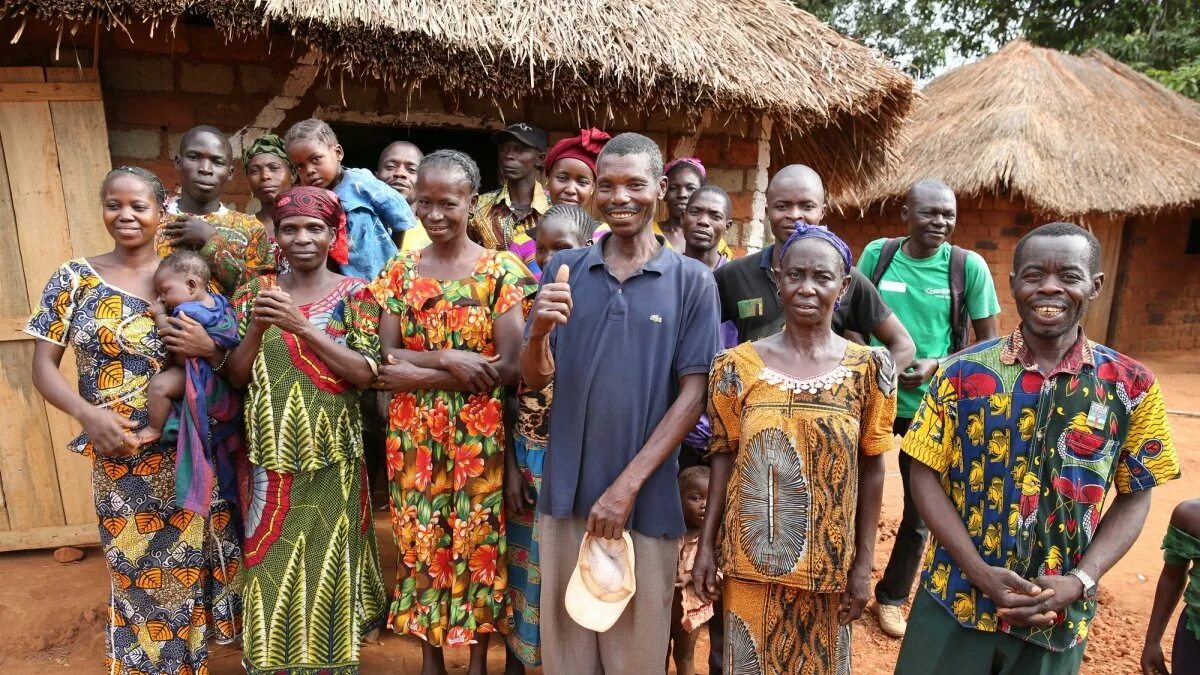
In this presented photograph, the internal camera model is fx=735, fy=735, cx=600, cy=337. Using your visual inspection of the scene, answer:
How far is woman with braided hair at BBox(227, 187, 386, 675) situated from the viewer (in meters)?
2.38

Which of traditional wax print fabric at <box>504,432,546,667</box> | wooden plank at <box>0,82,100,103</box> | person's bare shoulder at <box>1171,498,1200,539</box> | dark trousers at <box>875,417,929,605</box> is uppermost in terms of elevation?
wooden plank at <box>0,82,100,103</box>

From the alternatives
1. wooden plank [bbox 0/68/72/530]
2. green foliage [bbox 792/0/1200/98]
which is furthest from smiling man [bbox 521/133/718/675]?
green foliage [bbox 792/0/1200/98]

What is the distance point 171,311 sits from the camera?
2383 mm

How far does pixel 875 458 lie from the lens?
198cm

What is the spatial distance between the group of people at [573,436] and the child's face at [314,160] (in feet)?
0.04

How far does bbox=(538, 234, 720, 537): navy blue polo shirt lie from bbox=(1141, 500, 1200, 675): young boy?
124 cm

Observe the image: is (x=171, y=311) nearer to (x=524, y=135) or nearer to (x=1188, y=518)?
(x=524, y=135)

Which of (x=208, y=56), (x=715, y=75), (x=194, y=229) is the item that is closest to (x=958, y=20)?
(x=715, y=75)

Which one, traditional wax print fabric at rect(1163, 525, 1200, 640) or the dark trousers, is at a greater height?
traditional wax print fabric at rect(1163, 525, 1200, 640)

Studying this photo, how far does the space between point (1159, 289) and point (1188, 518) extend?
12369mm

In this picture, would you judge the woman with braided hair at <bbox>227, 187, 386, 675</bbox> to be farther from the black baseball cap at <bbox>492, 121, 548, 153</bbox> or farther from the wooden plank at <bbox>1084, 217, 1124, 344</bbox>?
the wooden plank at <bbox>1084, 217, 1124, 344</bbox>

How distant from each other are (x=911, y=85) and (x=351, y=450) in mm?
4415

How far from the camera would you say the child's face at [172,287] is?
236cm

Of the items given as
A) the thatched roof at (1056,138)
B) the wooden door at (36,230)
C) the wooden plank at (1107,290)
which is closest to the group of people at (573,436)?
the wooden door at (36,230)
